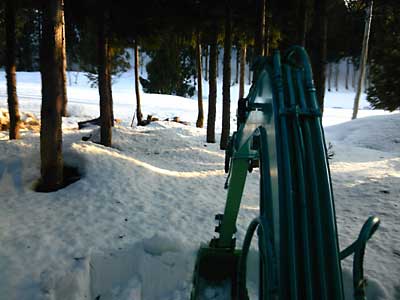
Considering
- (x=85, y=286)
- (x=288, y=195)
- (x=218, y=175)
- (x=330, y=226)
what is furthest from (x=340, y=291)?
(x=218, y=175)

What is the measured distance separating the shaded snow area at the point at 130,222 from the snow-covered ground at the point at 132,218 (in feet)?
0.06

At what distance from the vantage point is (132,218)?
19.6 ft

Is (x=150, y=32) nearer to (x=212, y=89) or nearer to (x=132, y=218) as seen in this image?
(x=212, y=89)

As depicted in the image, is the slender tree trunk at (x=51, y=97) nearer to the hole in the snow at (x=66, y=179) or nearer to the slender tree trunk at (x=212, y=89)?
the hole in the snow at (x=66, y=179)

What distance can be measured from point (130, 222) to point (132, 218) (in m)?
0.18

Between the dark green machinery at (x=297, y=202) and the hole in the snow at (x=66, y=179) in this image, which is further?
the hole in the snow at (x=66, y=179)

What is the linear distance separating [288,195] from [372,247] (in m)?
4.08

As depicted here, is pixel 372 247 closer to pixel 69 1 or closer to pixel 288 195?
pixel 288 195

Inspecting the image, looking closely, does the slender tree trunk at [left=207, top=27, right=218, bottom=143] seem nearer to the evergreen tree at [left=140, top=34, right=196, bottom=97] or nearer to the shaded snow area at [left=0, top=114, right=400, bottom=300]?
the shaded snow area at [left=0, top=114, right=400, bottom=300]

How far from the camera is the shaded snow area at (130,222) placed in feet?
13.7

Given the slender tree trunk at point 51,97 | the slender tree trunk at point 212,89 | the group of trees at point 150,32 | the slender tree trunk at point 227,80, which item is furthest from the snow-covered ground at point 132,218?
the slender tree trunk at point 212,89

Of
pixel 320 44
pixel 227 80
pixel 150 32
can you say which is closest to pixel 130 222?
pixel 320 44

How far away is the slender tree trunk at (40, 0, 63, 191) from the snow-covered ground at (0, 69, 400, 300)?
438 mm

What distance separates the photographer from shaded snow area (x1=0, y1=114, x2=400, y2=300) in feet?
13.7
